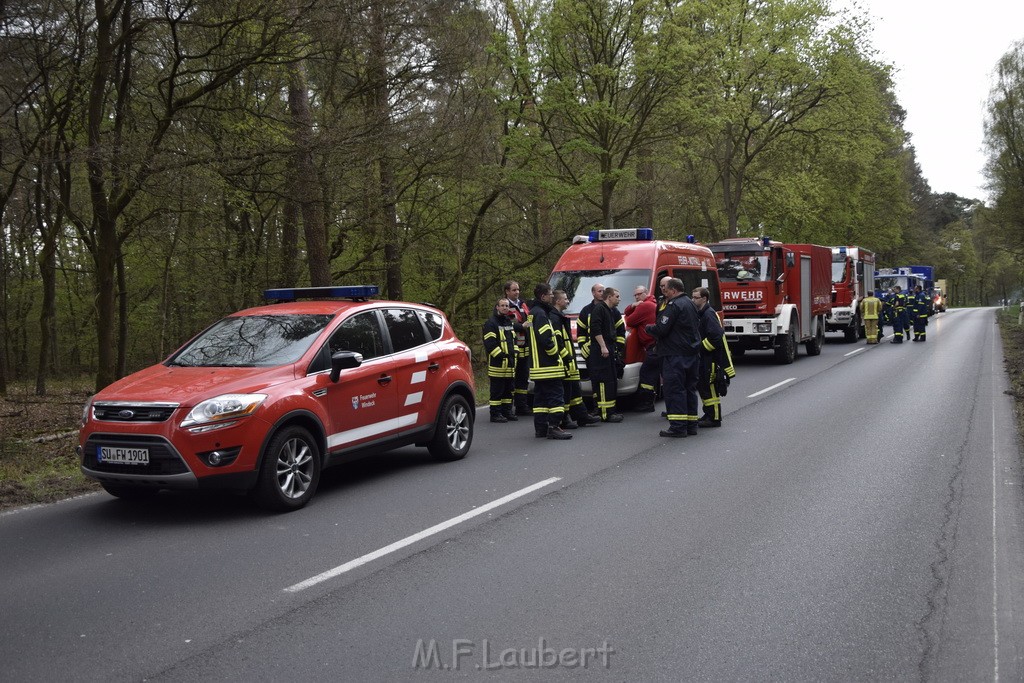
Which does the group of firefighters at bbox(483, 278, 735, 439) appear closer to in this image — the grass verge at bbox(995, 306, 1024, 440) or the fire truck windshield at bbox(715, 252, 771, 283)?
the grass verge at bbox(995, 306, 1024, 440)

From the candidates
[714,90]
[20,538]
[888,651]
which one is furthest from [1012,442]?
[714,90]

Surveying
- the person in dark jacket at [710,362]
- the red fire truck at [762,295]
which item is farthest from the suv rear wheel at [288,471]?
the red fire truck at [762,295]

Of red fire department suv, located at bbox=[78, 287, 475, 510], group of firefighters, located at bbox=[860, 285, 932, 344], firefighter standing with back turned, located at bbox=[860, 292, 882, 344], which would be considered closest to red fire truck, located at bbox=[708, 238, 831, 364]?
firefighter standing with back turned, located at bbox=[860, 292, 882, 344]

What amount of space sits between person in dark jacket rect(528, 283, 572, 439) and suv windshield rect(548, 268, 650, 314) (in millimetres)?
2894

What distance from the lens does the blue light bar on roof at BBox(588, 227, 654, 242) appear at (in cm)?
1530

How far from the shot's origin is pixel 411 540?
20.8ft

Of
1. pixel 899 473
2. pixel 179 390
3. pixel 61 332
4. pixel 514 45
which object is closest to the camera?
pixel 179 390

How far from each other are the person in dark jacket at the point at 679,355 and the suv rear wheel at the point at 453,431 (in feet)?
8.50

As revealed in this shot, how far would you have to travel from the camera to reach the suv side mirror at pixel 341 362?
762 centimetres

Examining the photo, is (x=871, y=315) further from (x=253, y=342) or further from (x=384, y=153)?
(x=253, y=342)

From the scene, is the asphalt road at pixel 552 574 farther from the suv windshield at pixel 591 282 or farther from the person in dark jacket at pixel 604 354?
the suv windshield at pixel 591 282

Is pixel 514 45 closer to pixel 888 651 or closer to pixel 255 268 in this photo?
pixel 255 268

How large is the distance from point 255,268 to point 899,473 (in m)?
13.7

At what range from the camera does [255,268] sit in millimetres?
18766
